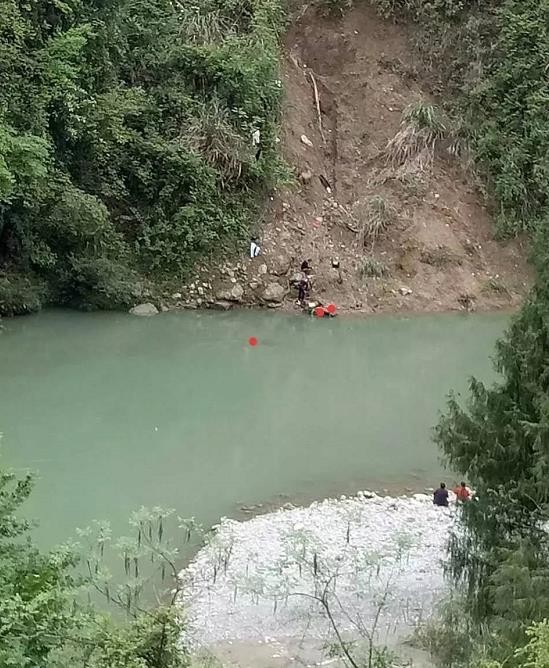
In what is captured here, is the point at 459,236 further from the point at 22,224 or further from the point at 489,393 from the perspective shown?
the point at 489,393

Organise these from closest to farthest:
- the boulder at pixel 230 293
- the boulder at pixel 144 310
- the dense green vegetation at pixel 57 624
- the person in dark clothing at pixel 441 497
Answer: the dense green vegetation at pixel 57 624 < the person in dark clothing at pixel 441 497 < the boulder at pixel 144 310 < the boulder at pixel 230 293

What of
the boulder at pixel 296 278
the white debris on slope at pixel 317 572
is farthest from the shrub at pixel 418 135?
the white debris on slope at pixel 317 572

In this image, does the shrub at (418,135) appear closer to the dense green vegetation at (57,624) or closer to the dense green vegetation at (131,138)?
the dense green vegetation at (131,138)

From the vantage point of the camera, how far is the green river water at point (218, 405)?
36.5 ft

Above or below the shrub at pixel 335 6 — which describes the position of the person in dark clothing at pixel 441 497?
below

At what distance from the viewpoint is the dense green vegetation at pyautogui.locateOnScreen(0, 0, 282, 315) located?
16.0m

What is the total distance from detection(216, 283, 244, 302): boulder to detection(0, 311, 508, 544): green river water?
526 millimetres

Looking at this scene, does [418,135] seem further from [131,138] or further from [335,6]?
[131,138]

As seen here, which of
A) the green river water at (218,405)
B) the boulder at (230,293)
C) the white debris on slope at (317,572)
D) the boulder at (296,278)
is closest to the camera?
the white debris on slope at (317,572)

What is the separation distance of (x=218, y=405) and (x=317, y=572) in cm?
501

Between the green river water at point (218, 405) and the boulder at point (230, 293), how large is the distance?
1.72 feet

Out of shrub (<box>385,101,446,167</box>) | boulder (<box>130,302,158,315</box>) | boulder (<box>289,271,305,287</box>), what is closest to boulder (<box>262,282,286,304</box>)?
boulder (<box>289,271,305,287</box>)

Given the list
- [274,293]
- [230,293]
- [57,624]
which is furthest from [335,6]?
[57,624]

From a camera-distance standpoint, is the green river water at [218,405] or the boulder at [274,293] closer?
the green river water at [218,405]
